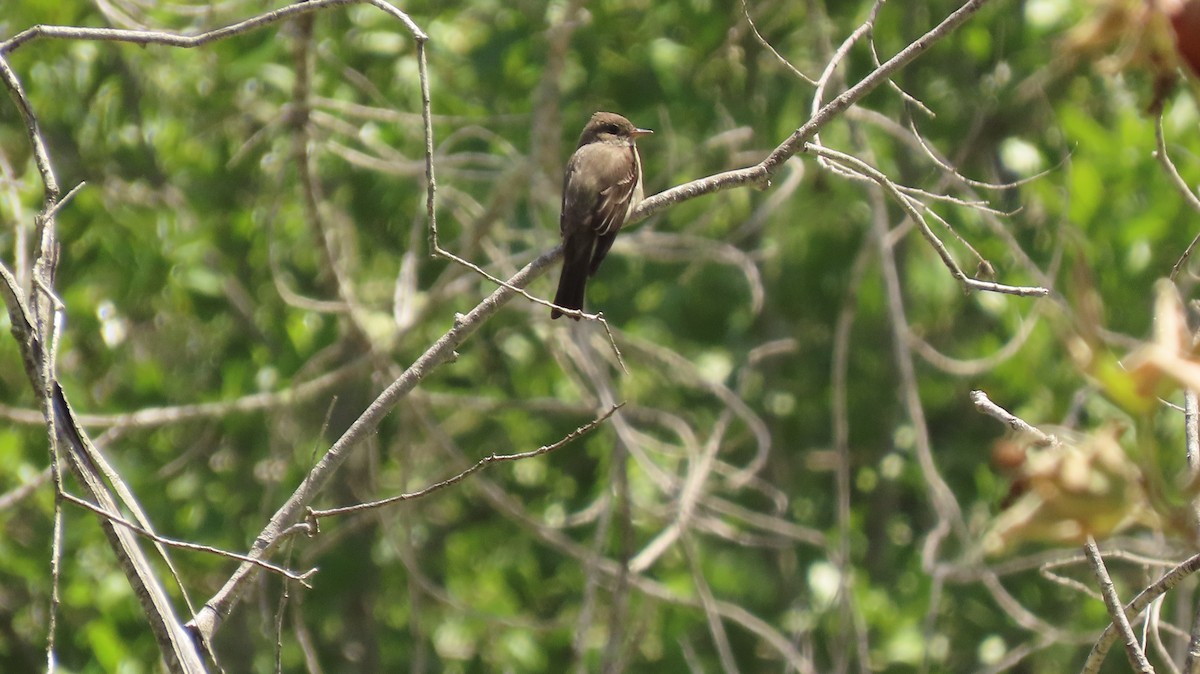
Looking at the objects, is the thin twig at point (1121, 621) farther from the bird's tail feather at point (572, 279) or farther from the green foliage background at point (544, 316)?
the green foliage background at point (544, 316)

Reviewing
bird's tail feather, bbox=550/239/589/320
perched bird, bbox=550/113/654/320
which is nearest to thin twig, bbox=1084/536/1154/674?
perched bird, bbox=550/113/654/320

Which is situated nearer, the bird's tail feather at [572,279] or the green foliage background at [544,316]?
the bird's tail feather at [572,279]

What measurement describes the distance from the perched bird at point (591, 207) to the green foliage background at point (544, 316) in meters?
0.24

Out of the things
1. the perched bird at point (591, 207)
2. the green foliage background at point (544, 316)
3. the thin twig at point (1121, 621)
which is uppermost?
the thin twig at point (1121, 621)

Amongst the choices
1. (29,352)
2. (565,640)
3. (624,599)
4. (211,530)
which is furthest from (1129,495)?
(565,640)

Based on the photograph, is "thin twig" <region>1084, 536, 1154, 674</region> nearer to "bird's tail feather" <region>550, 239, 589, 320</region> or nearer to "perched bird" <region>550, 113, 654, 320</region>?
"perched bird" <region>550, 113, 654, 320</region>

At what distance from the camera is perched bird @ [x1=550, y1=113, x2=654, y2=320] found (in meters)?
5.44

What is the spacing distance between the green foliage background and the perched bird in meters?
0.24

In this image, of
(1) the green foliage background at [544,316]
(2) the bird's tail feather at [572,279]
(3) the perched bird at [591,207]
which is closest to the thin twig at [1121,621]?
(3) the perched bird at [591,207]

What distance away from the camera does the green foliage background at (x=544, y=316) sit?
6.49 meters

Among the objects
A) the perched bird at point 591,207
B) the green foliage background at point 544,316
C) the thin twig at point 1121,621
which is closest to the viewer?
the thin twig at point 1121,621

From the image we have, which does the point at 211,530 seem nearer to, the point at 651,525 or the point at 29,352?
the point at 651,525

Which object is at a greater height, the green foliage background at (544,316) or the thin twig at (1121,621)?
the thin twig at (1121,621)

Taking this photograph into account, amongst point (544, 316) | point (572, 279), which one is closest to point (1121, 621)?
point (572, 279)
